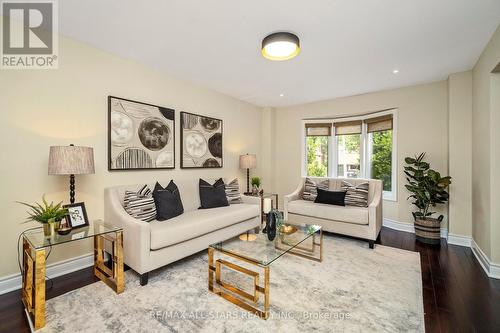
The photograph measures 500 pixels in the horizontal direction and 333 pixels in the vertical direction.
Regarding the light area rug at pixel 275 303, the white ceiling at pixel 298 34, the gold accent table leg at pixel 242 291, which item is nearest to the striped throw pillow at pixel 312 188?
the light area rug at pixel 275 303

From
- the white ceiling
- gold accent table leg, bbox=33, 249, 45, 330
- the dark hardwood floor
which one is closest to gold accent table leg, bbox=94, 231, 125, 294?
the dark hardwood floor

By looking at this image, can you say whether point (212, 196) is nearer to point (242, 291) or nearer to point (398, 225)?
point (242, 291)

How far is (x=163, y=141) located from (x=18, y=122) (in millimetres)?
1536

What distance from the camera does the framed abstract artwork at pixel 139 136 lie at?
2832 millimetres

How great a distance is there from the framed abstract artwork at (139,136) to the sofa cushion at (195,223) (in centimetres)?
93

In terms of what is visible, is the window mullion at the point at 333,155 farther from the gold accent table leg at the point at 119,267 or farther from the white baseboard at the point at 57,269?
the white baseboard at the point at 57,269

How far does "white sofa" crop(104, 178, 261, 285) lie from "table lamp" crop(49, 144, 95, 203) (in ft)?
1.79

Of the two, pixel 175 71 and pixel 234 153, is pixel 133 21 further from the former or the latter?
pixel 234 153

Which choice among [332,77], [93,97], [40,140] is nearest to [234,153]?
[332,77]

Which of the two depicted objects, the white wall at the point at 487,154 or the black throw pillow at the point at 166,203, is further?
the black throw pillow at the point at 166,203

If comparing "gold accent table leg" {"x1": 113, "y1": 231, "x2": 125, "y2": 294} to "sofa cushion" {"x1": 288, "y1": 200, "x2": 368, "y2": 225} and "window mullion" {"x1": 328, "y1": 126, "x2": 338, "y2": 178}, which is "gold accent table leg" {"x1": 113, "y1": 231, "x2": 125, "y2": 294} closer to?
"sofa cushion" {"x1": 288, "y1": 200, "x2": 368, "y2": 225}

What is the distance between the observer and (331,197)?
12.3ft

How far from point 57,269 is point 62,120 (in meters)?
1.62

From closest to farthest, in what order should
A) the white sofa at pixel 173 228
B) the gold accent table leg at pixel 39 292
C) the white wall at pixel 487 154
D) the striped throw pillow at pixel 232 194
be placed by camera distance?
the gold accent table leg at pixel 39 292, the white sofa at pixel 173 228, the white wall at pixel 487 154, the striped throw pillow at pixel 232 194
